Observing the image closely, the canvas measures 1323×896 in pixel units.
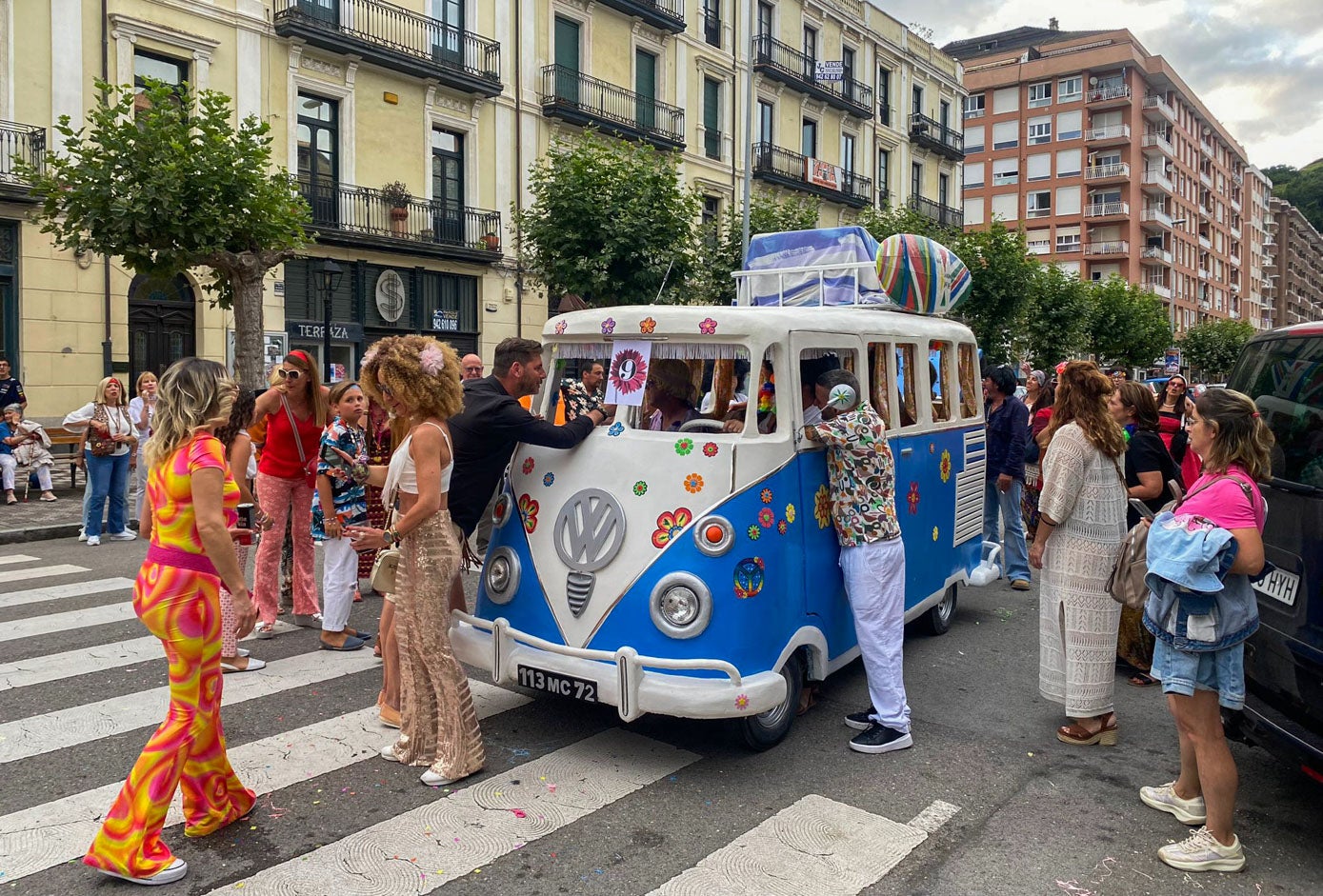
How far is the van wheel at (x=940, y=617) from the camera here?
725 cm

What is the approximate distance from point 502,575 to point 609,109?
25336 mm

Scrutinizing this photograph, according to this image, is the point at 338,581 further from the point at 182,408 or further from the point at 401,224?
the point at 401,224

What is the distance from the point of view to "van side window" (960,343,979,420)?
7.45 meters

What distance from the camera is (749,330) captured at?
4977 millimetres

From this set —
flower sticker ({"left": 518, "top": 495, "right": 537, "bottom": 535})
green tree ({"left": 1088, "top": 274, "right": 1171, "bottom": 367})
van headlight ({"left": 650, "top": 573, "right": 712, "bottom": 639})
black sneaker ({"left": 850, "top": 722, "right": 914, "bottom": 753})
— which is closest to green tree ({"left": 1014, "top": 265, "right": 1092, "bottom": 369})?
green tree ({"left": 1088, "top": 274, "right": 1171, "bottom": 367})

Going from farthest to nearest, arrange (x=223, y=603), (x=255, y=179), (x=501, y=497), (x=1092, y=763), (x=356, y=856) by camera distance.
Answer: (x=255, y=179) < (x=223, y=603) < (x=501, y=497) < (x=1092, y=763) < (x=356, y=856)

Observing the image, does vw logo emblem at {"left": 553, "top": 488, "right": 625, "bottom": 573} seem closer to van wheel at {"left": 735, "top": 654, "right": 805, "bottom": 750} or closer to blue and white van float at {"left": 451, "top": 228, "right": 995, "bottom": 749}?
blue and white van float at {"left": 451, "top": 228, "right": 995, "bottom": 749}

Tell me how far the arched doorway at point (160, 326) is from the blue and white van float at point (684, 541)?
17.1 metres

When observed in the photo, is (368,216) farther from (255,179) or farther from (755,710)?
(755,710)

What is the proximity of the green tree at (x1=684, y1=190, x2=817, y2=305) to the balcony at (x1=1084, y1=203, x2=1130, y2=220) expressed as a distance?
157ft

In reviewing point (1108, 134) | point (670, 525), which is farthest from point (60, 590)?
point (1108, 134)

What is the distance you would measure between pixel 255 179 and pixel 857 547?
40.7 feet

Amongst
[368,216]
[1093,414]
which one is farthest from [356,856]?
[368,216]

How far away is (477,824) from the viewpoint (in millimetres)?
4176
